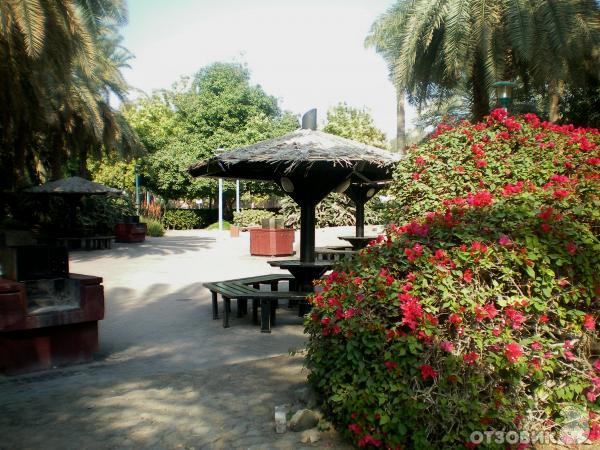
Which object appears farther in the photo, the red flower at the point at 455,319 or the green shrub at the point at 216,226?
the green shrub at the point at 216,226

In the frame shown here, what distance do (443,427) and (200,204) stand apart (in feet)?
163

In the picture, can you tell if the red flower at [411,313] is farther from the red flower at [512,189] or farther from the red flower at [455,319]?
the red flower at [512,189]

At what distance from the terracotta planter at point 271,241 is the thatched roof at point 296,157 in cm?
853

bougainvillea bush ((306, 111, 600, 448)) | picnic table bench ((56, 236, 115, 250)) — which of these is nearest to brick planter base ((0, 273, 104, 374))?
bougainvillea bush ((306, 111, 600, 448))

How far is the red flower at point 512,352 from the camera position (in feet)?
9.95

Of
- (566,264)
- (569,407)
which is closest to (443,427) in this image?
(569,407)

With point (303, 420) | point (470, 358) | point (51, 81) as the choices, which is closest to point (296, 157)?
point (303, 420)

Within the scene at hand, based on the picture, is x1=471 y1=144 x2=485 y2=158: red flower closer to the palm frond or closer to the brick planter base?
the brick planter base

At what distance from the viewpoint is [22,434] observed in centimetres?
362

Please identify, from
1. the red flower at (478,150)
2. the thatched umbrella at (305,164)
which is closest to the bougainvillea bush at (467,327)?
the red flower at (478,150)

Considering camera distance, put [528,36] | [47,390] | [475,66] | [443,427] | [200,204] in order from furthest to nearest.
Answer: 1. [200,204]
2. [475,66]
3. [528,36]
4. [47,390]
5. [443,427]

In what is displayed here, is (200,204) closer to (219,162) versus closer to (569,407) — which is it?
(219,162)

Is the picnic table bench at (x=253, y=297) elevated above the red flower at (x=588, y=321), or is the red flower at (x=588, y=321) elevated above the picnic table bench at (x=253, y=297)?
the red flower at (x=588, y=321)

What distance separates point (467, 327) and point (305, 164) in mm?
4192
